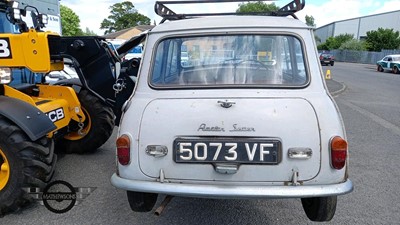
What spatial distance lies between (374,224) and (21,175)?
3510mm

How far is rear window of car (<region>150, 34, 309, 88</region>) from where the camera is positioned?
2.81 m

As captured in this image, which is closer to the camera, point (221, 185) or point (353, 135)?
point (221, 185)

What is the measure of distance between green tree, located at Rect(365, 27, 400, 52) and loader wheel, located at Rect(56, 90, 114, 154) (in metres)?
49.9

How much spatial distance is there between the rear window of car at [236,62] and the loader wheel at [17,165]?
1448 mm

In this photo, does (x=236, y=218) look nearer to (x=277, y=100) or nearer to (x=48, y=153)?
(x=277, y=100)

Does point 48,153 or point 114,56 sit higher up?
point 114,56

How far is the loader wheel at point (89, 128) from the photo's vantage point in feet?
15.5

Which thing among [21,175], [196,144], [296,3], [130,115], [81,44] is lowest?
[21,175]

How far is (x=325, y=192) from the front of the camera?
7.82ft

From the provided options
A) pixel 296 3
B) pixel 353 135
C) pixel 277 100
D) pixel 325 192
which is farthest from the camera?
pixel 353 135

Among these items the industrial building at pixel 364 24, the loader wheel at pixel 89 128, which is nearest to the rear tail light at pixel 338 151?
the loader wheel at pixel 89 128

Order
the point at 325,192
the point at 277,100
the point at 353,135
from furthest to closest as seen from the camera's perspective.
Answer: the point at 353,135 < the point at 277,100 < the point at 325,192

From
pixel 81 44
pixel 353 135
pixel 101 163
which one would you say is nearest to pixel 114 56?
pixel 81 44

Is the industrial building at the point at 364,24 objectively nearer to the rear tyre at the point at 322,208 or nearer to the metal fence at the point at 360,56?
the metal fence at the point at 360,56
